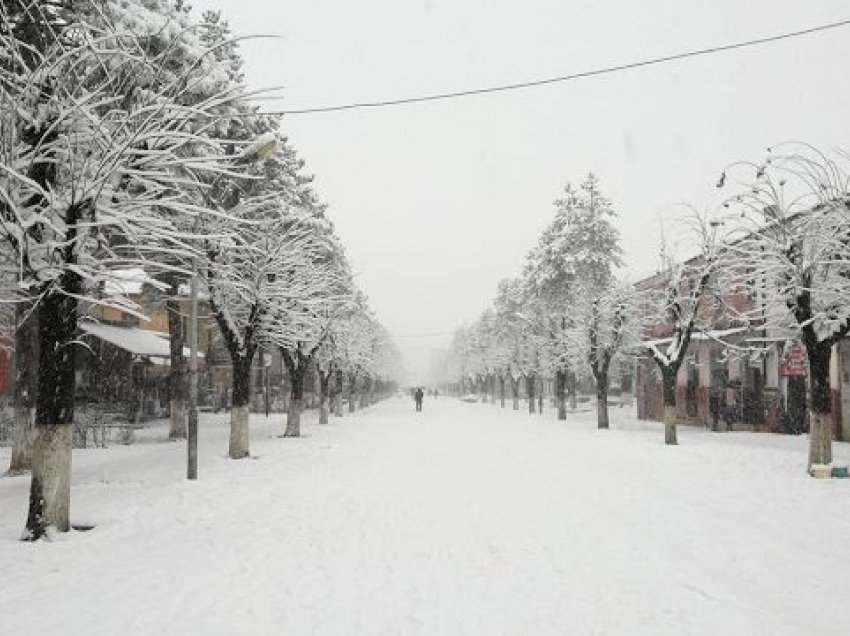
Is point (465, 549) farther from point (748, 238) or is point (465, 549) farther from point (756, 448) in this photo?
point (756, 448)

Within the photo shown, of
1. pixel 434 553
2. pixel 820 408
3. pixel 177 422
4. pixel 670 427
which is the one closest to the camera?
pixel 434 553

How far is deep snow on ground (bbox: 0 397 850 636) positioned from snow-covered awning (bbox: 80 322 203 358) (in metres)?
18.1

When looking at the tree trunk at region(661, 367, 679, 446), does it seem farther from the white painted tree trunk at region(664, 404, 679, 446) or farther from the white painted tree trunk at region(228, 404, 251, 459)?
the white painted tree trunk at region(228, 404, 251, 459)

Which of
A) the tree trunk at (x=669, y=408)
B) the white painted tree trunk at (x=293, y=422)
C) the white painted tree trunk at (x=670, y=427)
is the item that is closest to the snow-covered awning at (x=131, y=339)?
the white painted tree trunk at (x=293, y=422)

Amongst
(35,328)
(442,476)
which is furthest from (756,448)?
(35,328)

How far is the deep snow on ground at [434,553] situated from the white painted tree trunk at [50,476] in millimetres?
365

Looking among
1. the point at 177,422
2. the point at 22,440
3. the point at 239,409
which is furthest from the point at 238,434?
the point at 177,422

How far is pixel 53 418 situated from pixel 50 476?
0.68m

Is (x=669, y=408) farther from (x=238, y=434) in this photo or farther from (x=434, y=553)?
(x=434, y=553)

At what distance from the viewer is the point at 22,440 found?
1414cm

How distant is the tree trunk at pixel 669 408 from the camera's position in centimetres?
2212

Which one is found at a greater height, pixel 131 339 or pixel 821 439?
pixel 131 339

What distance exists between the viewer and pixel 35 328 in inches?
580

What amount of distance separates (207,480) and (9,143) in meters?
7.46
